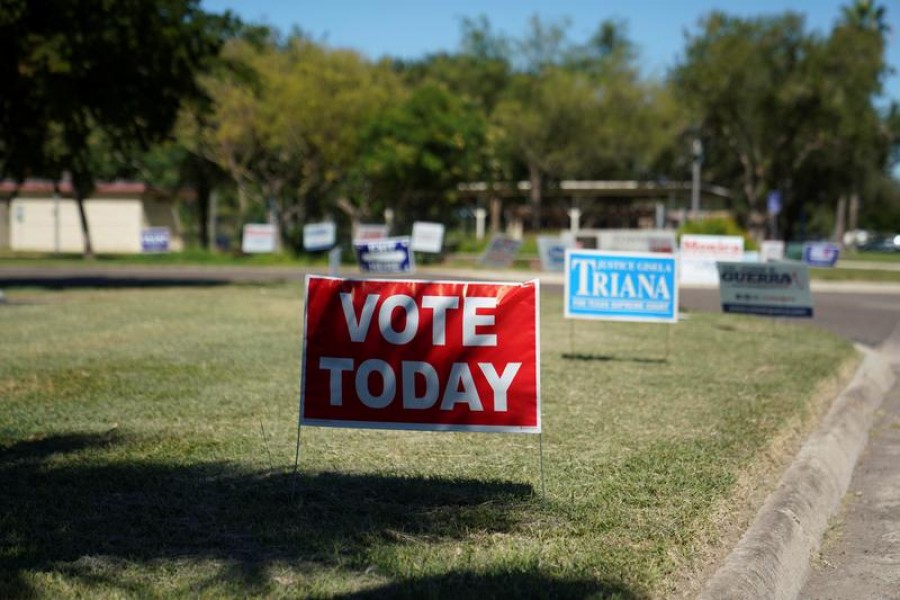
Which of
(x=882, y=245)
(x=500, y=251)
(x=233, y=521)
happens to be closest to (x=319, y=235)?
(x=500, y=251)

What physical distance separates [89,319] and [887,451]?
11732mm

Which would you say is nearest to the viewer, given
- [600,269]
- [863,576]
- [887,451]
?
[863,576]

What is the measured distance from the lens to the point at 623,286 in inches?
514

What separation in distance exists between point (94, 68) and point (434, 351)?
1874cm

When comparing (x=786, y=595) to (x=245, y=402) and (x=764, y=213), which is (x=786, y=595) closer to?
(x=245, y=402)

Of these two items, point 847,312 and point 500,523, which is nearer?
point 500,523

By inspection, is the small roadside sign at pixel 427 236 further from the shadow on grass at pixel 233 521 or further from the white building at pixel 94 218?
the shadow on grass at pixel 233 521

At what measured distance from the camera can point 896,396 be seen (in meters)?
12.1

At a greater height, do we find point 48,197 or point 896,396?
point 48,197

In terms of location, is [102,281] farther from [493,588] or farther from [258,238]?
A: [493,588]

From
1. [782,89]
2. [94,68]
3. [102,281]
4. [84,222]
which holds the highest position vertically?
[782,89]

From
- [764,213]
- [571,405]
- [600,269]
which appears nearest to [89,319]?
[600,269]

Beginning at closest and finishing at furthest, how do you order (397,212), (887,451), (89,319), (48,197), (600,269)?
(887,451) → (600,269) → (89,319) → (397,212) → (48,197)

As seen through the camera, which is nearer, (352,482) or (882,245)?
(352,482)
